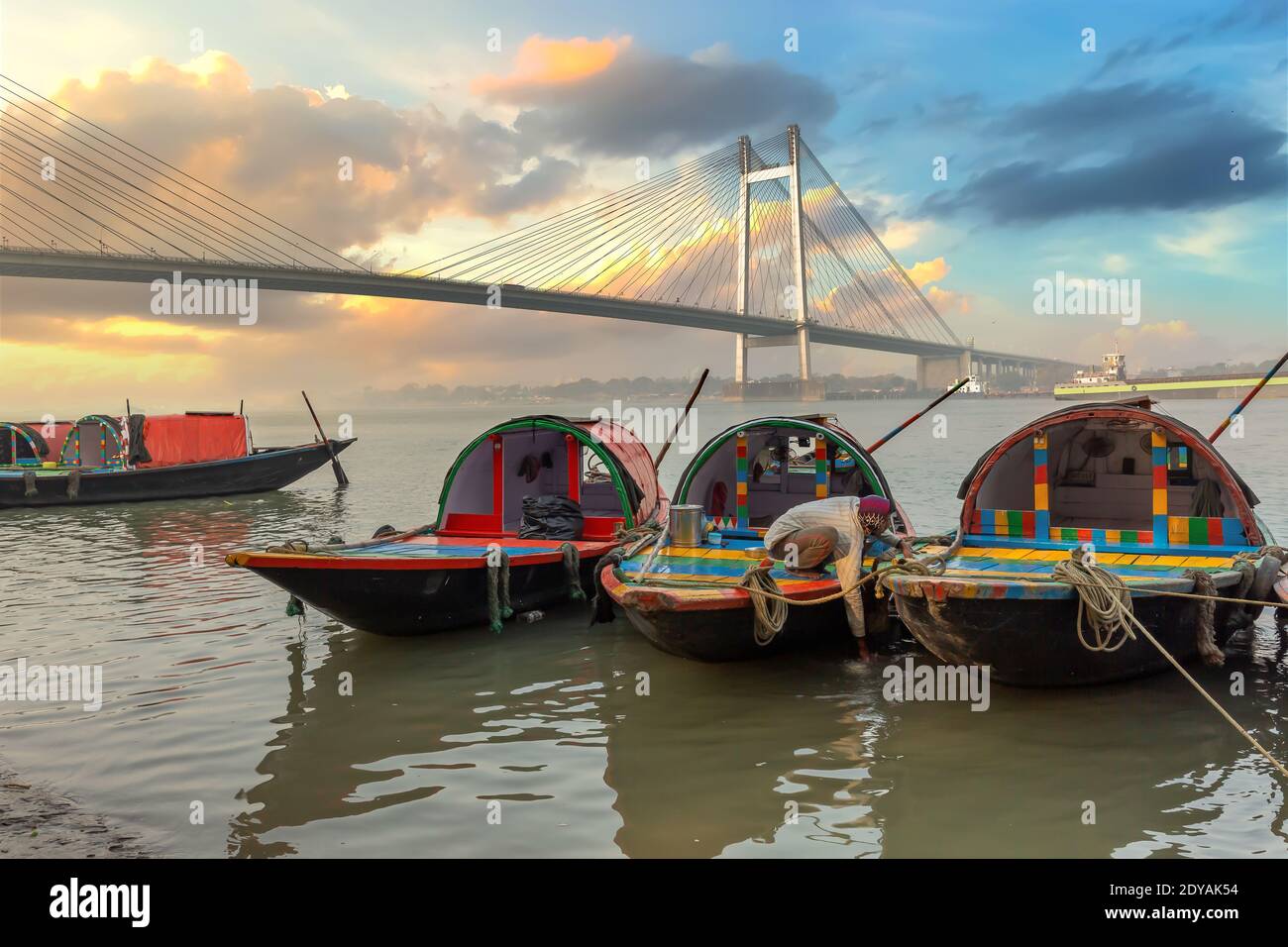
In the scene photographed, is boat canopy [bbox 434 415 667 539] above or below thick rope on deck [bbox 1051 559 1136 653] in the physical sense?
above

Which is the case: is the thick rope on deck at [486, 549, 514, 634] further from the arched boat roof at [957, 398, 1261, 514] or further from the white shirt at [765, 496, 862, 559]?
the arched boat roof at [957, 398, 1261, 514]

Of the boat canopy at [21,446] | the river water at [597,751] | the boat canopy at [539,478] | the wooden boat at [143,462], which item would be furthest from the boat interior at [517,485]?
the boat canopy at [21,446]

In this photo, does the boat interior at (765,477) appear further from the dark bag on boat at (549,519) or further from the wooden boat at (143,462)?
the wooden boat at (143,462)

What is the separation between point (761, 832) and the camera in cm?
472

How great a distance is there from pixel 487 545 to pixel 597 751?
13.7 ft

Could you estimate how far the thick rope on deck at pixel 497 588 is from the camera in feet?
27.8

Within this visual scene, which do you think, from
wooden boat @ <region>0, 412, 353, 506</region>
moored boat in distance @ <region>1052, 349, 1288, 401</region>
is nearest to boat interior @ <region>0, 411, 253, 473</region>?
wooden boat @ <region>0, 412, 353, 506</region>

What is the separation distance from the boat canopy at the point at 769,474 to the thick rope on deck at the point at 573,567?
1.25m

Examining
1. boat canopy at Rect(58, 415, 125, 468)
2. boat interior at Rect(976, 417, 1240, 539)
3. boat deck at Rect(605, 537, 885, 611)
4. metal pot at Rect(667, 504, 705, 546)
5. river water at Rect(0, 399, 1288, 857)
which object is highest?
boat canopy at Rect(58, 415, 125, 468)

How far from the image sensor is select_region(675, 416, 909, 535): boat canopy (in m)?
9.50

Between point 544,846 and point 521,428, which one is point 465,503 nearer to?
point 521,428

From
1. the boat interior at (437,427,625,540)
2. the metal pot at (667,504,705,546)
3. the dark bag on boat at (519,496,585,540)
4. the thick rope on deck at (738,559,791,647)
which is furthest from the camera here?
the boat interior at (437,427,625,540)

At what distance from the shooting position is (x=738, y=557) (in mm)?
8477

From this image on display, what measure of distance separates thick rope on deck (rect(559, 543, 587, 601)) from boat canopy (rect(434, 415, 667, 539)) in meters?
0.86
